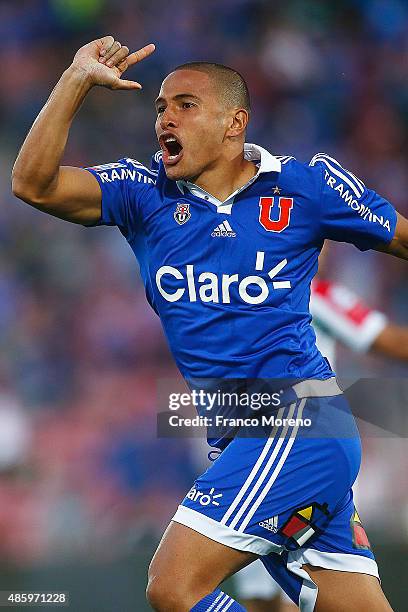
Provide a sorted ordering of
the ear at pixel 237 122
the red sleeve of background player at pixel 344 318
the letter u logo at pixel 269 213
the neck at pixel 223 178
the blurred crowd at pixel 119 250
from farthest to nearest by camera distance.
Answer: the blurred crowd at pixel 119 250 → the red sleeve of background player at pixel 344 318 → the ear at pixel 237 122 → the neck at pixel 223 178 → the letter u logo at pixel 269 213

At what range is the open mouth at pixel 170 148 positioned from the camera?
11.9ft

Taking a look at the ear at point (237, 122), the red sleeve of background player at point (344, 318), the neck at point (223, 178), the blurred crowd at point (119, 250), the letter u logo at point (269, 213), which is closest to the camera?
the letter u logo at point (269, 213)

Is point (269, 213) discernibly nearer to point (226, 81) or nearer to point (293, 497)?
point (226, 81)

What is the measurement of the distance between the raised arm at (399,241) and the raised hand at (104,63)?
111 cm

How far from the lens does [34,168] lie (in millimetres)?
3311

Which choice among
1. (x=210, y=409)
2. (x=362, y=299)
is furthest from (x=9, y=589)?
(x=362, y=299)

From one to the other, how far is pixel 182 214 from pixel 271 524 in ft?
3.70

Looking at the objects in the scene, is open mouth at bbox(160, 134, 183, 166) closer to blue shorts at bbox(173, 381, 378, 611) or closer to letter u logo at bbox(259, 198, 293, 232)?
letter u logo at bbox(259, 198, 293, 232)

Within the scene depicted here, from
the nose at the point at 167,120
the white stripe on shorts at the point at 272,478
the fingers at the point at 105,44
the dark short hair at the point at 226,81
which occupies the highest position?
the fingers at the point at 105,44

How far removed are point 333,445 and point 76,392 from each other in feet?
15.3

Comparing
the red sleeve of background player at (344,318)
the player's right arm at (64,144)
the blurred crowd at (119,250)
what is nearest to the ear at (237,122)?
the player's right arm at (64,144)

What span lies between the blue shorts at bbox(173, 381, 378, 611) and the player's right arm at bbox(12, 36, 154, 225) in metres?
1.01

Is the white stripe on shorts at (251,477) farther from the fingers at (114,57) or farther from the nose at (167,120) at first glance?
the fingers at (114,57)

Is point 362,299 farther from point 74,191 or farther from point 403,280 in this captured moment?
point 74,191
